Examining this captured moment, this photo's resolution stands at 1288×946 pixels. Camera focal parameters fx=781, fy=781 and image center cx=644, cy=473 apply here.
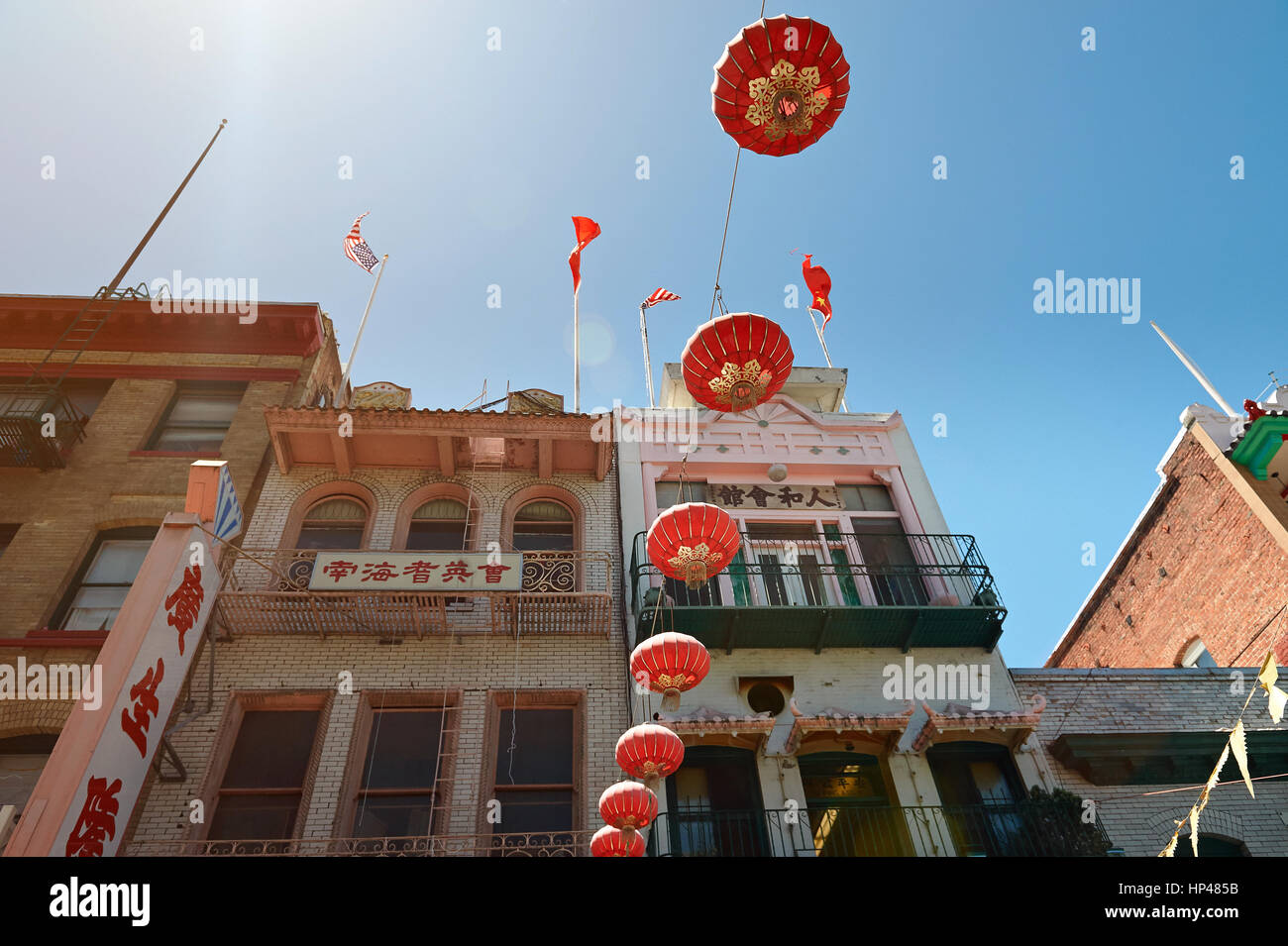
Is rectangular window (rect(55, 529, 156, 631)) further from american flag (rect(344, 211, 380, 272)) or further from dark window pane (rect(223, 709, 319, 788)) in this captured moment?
american flag (rect(344, 211, 380, 272))

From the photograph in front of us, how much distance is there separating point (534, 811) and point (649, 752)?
2.63m

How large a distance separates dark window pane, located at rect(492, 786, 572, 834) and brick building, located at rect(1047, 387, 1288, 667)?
42.6 feet

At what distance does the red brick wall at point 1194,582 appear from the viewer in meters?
15.6

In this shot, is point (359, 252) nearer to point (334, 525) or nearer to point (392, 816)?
point (334, 525)

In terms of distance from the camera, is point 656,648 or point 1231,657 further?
point 1231,657

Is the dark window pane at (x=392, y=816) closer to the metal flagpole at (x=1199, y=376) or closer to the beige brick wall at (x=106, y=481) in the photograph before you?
the beige brick wall at (x=106, y=481)

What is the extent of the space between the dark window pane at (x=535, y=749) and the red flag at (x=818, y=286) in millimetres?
12276

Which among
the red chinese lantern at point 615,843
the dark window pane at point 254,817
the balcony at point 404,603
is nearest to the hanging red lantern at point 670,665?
the red chinese lantern at point 615,843

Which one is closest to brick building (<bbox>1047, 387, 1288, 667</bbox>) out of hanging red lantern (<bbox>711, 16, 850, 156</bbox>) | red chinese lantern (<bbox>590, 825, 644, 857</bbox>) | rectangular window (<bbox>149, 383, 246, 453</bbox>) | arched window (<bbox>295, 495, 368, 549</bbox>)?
red chinese lantern (<bbox>590, 825, 644, 857</bbox>)

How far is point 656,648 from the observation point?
9117 millimetres

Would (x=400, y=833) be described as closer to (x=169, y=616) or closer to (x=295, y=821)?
(x=295, y=821)

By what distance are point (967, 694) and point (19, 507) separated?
51.6 ft

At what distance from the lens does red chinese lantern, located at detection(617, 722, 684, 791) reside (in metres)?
8.64
